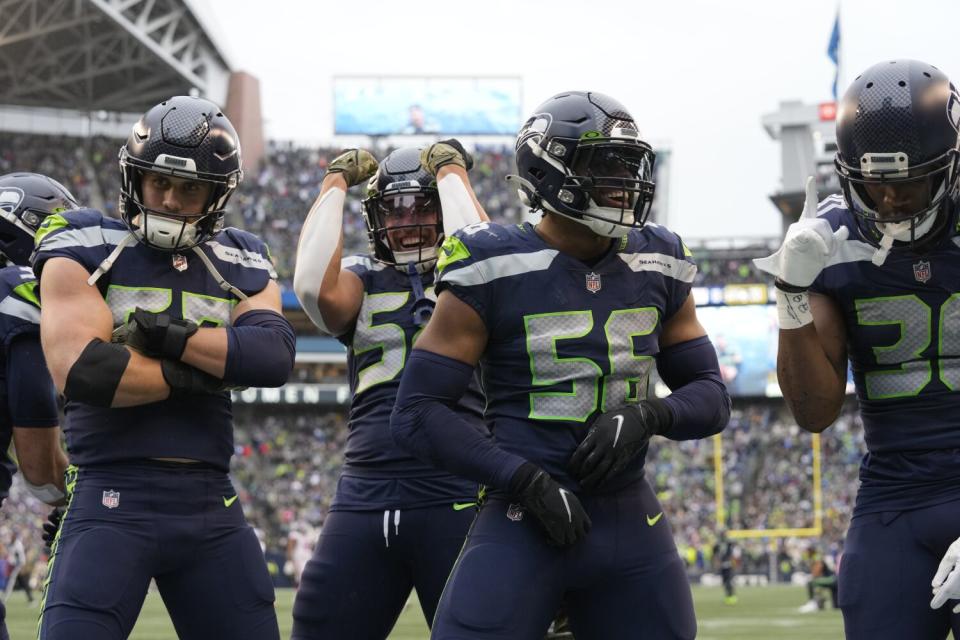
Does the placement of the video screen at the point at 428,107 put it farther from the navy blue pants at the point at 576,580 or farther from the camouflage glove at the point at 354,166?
the navy blue pants at the point at 576,580

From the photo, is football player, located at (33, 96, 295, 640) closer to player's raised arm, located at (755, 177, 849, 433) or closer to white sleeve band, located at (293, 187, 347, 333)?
white sleeve band, located at (293, 187, 347, 333)

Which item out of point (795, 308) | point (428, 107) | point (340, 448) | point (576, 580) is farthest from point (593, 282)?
point (428, 107)

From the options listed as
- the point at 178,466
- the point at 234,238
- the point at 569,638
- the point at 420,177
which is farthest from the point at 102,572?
the point at 420,177

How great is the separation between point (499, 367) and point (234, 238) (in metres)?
1.18

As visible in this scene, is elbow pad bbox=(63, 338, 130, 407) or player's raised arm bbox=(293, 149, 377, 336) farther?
player's raised arm bbox=(293, 149, 377, 336)

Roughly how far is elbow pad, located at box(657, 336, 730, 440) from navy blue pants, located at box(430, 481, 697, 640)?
0.23 m

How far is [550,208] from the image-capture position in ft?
11.9

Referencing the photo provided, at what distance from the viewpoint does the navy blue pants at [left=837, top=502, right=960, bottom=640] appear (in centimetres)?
349

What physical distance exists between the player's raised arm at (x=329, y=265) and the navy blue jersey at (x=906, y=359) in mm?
1886

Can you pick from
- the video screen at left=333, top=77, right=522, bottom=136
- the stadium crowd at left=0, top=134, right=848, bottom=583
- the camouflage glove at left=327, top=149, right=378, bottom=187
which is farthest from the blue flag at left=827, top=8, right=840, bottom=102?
the camouflage glove at left=327, top=149, right=378, bottom=187

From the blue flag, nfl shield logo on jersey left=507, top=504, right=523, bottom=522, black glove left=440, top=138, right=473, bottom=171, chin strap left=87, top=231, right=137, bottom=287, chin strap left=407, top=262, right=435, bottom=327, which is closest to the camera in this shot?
nfl shield logo on jersey left=507, top=504, right=523, bottom=522

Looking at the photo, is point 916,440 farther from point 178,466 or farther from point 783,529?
point 783,529

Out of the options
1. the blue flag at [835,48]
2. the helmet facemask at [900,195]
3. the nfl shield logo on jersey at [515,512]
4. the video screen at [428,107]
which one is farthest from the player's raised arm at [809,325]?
the video screen at [428,107]

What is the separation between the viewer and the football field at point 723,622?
13.8 meters
